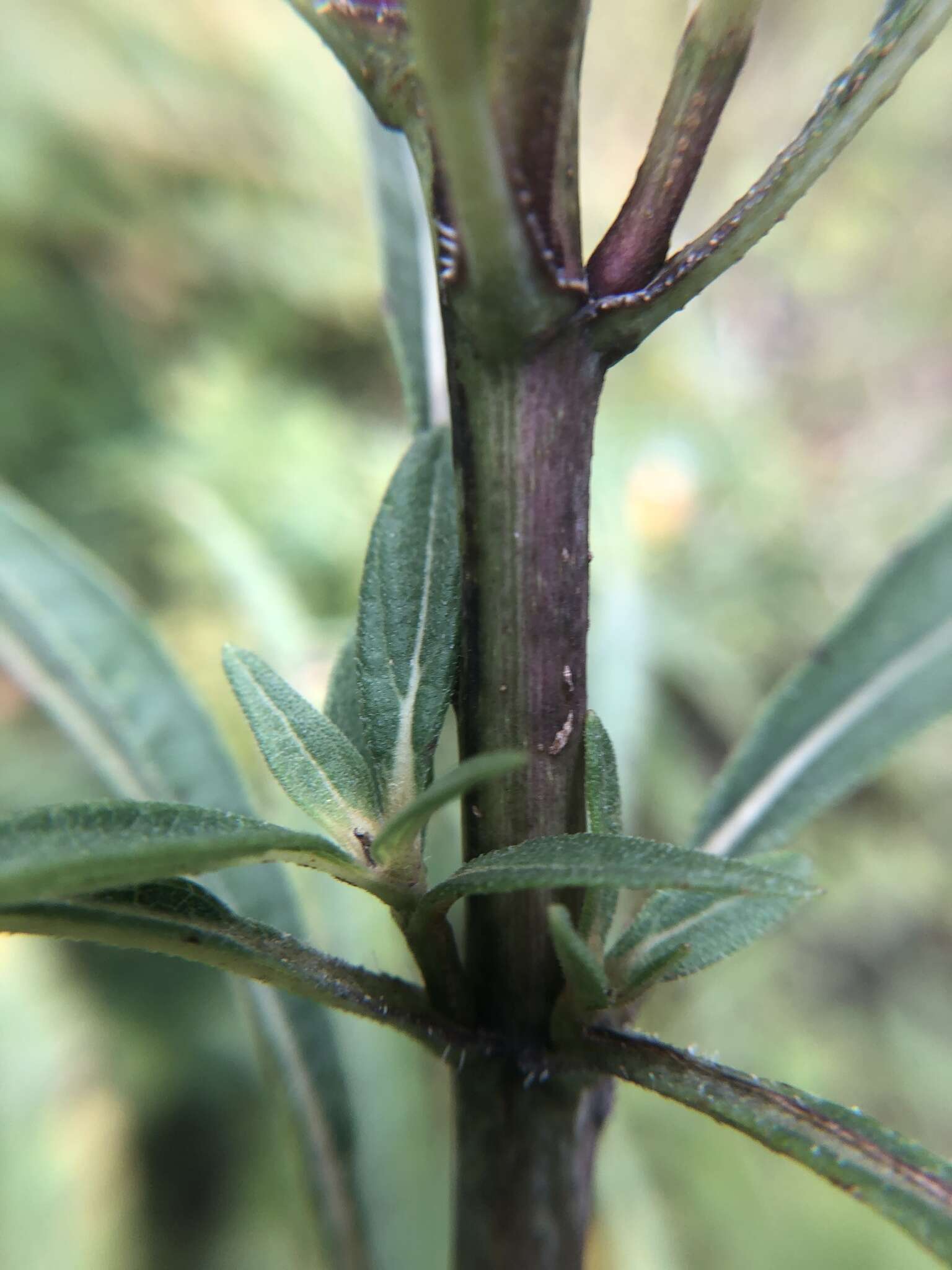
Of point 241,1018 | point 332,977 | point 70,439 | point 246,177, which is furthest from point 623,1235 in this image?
point 246,177

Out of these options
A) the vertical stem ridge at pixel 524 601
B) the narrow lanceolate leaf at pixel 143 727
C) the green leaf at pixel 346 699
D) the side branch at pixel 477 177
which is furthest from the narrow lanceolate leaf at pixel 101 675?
the side branch at pixel 477 177

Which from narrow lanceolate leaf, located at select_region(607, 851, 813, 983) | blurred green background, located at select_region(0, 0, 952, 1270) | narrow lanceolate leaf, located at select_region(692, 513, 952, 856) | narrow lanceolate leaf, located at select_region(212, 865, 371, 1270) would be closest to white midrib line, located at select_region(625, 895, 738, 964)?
narrow lanceolate leaf, located at select_region(607, 851, 813, 983)

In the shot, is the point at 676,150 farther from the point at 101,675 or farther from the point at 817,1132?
the point at 101,675

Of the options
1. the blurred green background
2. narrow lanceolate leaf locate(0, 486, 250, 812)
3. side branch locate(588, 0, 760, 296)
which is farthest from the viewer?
the blurred green background

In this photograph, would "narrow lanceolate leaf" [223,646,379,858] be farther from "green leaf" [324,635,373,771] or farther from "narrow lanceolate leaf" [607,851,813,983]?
"narrow lanceolate leaf" [607,851,813,983]

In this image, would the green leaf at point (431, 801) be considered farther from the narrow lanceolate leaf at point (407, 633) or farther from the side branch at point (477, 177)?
the side branch at point (477, 177)

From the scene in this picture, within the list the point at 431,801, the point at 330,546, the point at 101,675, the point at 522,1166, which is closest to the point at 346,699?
the point at 431,801
